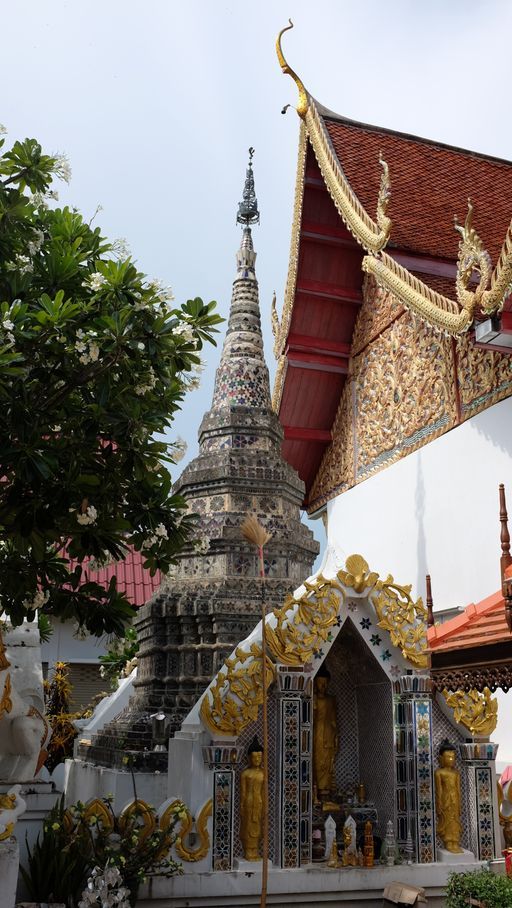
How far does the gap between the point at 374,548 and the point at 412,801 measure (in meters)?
3.72

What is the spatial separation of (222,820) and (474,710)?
4.95 feet

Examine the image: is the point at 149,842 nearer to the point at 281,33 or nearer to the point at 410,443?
the point at 410,443

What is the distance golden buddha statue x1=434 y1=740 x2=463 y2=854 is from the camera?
472cm

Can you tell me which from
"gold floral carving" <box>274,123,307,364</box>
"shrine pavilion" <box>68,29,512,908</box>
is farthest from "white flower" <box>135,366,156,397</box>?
"gold floral carving" <box>274,123,307,364</box>

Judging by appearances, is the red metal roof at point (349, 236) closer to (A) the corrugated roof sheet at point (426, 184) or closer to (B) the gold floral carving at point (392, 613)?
(A) the corrugated roof sheet at point (426, 184)

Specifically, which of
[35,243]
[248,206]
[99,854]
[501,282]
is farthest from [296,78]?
[99,854]

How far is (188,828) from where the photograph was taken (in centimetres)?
427

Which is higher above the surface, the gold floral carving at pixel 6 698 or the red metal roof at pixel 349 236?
the red metal roof at pixel 349 236

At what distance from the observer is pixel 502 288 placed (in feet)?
17.0

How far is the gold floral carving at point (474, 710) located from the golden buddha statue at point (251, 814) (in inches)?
45.7

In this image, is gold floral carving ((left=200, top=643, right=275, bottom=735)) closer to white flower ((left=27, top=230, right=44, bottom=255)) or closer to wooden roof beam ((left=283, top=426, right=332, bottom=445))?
white flower ((left=27, top=230, right=44, bottom=255))

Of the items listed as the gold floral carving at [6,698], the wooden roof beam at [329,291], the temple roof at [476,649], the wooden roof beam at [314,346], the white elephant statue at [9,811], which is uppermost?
the wooden roof beam at [329,291]

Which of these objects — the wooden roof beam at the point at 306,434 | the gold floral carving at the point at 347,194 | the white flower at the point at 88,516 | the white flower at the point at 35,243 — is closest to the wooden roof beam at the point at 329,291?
the gold floral carving at the point at 347,194

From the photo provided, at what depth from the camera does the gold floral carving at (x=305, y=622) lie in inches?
184
